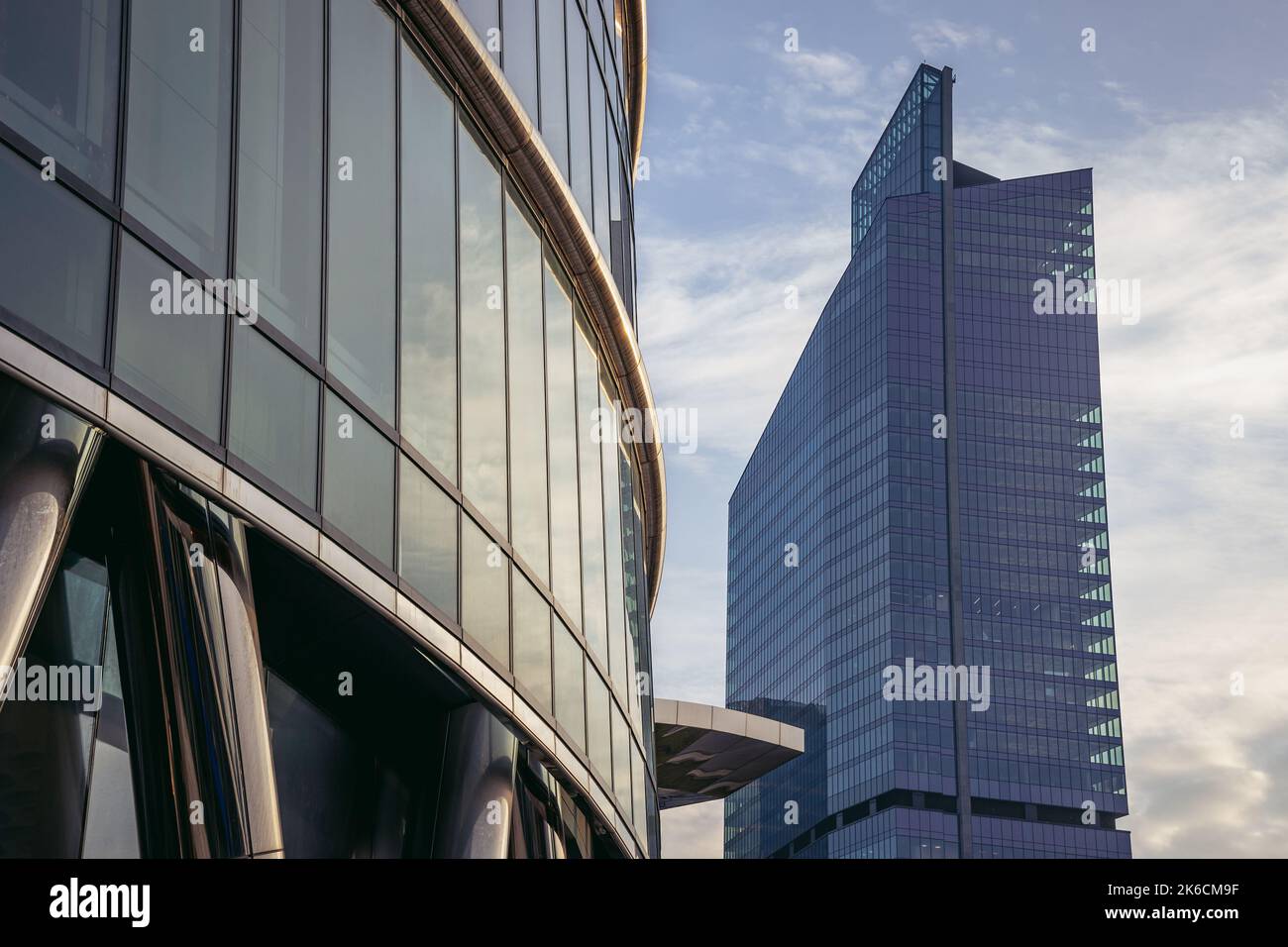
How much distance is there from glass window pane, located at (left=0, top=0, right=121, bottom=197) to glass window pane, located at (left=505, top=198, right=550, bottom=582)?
6.59m

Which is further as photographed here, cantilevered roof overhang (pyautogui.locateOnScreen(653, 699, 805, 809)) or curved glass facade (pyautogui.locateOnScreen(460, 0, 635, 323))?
cantilevered roof overhang (pyautogui.locateOnScreen(653, 699, 805, 809))

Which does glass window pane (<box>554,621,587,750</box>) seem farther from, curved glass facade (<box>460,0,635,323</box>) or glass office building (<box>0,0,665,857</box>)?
curved glass facade (<box>460,0,635,323</box>)

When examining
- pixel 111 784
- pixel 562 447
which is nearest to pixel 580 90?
pixel 562 447

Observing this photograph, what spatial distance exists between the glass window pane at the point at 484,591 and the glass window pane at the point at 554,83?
587cm

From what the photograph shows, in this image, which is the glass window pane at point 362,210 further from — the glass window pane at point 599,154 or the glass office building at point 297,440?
the glass window pane at point 599,154

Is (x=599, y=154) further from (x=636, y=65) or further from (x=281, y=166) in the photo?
(x=281, y=166)

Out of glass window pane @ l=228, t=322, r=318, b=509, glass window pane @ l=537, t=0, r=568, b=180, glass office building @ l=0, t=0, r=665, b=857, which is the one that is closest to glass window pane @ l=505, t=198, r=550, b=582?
glass office building @ l=0, t=0, r=665, b=857

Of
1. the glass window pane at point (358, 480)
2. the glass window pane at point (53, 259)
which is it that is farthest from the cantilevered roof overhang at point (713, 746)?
the glass window pane at point (53, 259)

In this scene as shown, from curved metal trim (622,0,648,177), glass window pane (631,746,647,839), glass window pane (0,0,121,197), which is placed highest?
curved metal trim (622,0,648,177)

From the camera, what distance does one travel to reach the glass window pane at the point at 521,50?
16969 mm

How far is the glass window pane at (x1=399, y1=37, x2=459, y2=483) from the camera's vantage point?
13.6 metres

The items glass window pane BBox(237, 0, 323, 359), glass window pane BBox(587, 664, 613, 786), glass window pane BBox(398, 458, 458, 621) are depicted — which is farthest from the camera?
glass window pane BBox(587, 664, 613, 786)

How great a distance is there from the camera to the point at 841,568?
146 m
